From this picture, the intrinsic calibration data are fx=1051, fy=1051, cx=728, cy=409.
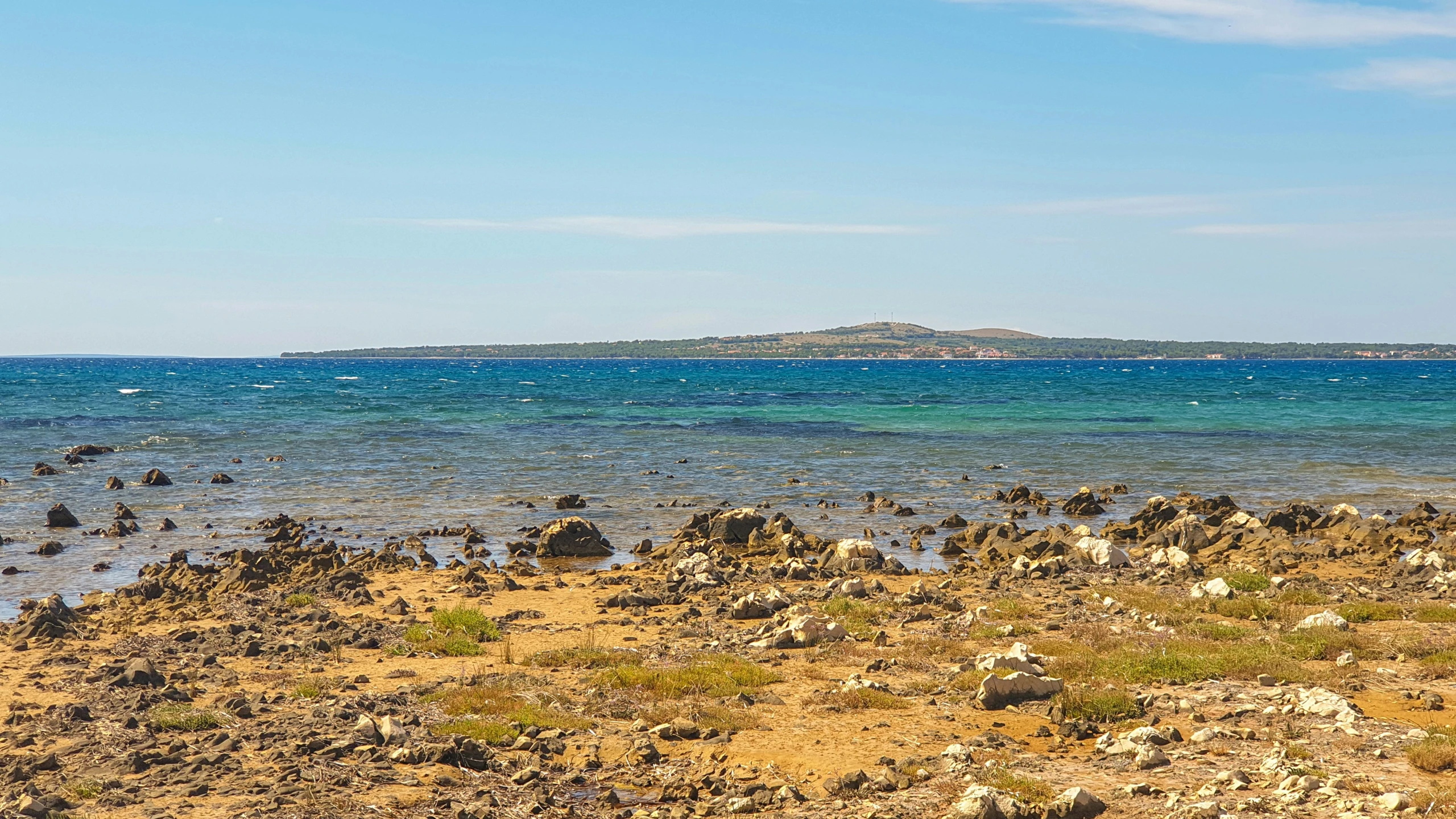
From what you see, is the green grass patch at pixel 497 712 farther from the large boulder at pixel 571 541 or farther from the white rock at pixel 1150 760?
the large boulder at pixel 571 541

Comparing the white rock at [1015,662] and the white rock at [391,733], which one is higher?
the white rock at [1015,662]

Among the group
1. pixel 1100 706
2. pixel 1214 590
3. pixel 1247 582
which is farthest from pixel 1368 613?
pixel 1100 706

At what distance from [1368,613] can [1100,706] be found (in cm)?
781

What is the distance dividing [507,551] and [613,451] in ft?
85.0

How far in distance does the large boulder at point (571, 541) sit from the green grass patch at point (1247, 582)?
13.7 m

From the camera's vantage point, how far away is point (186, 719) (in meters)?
11.5

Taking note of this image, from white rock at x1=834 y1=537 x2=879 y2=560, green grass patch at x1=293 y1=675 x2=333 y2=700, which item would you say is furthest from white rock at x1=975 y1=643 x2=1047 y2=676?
white rock at x1=834 y1=537 x2=879 y2=560

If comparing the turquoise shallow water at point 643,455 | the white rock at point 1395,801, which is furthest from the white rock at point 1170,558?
the white rock at point 1395,801

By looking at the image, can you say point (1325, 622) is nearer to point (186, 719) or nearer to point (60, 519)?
point (186, 719)

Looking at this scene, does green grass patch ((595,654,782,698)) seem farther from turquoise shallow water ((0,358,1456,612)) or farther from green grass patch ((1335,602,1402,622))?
turquoise shallow water ((0,358,1456,612))

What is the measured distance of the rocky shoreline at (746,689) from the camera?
965 centimetres

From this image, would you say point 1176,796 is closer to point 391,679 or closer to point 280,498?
point 391,679

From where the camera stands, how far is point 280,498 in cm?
3478

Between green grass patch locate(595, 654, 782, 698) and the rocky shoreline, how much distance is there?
44 mm
